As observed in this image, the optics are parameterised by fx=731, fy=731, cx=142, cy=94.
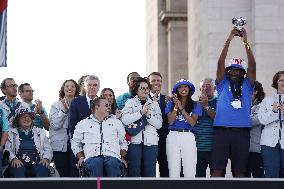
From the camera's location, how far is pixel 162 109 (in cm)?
1085

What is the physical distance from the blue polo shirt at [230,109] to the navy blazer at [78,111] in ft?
6.07

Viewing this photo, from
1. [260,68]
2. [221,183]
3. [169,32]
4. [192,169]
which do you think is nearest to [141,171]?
[192,169]

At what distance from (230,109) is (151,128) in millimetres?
1226

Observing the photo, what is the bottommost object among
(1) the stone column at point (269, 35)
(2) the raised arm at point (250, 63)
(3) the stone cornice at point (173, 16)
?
(2) the raised arm at point (250, 63)

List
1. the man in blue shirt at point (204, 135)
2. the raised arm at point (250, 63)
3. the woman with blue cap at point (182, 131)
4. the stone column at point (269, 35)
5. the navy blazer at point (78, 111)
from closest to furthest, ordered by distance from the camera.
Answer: the raised arm at point (250, 63), the woman with blue cap at point (182, 131), the navy blazer at point (78, 111), the man in blue shirt at point (204, 135), the stone column at point (269, 35)

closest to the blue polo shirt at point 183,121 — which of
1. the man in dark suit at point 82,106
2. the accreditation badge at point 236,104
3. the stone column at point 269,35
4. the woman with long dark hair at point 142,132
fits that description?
the woman with long dark hair at point 142,132

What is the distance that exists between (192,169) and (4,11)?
4.66 m

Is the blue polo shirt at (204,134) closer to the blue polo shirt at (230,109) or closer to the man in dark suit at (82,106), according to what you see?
the blue polo shirt at (230,109)

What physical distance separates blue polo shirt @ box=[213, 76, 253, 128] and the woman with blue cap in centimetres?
41

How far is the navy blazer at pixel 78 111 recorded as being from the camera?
34.4 ft

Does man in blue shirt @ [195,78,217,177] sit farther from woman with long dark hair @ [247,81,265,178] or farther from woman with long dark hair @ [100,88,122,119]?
woman with long dark hair @ [100,88,122,119]

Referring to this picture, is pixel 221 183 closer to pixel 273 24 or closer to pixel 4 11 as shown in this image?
pixel 4 11

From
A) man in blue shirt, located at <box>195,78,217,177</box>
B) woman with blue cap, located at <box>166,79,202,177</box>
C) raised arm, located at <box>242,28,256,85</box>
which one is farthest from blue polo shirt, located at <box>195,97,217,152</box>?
raised arm, located at <box>242,28,256,85</box>

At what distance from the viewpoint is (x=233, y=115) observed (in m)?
10.0
